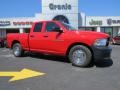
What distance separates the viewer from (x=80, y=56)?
31.4 ft

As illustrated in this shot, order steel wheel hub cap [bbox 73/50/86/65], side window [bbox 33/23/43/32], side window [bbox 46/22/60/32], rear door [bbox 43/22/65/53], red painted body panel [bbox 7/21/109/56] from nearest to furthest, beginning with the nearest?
1. red painted body panel [bbox 7/21/109/56]
2. steel wheel hub cap [bbox 73/50/86/65]
3. rear door [bbox 43/22/65/53]
4. side window [bbox 46/22/60/32]
5. side window [bbox 33/23/43/32]

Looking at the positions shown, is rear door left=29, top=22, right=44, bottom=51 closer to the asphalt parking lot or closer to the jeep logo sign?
the asphalt parking lot

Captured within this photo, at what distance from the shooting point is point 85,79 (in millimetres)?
7348

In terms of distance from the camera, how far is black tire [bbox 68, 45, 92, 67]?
30.6ft

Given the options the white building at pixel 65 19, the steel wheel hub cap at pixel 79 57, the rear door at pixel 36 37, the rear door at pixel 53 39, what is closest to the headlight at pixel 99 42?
the steel wheel hub cap at pixel 79 57

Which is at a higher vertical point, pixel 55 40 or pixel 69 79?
pixel 55 40

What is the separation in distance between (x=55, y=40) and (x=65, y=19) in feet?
96.2

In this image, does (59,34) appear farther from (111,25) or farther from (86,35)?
(111,25)

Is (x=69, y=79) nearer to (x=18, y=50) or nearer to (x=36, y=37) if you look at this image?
(x=36, y=37)

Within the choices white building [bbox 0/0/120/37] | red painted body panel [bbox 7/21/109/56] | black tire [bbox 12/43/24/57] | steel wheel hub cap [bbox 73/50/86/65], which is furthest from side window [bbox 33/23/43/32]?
white building [bbox 0/0/120/37]

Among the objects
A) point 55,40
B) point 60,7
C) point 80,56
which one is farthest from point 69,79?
point 60,7

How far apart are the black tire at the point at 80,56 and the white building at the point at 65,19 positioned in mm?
29744

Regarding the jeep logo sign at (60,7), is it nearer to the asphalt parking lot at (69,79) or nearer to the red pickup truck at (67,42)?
the red pickup truck at (67,42)

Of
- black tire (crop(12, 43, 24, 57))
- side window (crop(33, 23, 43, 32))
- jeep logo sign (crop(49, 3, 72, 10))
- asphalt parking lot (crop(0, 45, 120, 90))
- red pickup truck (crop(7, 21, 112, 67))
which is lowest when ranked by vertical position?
asphalt parking lot (crop(0, 45, 120, 90))
